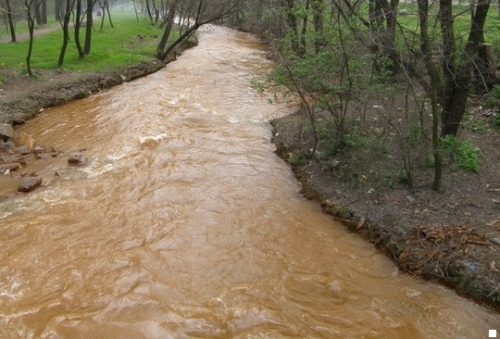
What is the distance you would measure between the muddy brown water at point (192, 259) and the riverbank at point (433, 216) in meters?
0.29

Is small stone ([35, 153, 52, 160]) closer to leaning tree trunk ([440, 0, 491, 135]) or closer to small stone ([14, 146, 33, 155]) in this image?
small stone ([14, 146, 33, 155])

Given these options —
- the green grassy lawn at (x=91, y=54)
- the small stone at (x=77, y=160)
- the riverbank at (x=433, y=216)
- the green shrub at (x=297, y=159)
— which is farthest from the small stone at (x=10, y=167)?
the green grassy lawn at (x=91, y=54)

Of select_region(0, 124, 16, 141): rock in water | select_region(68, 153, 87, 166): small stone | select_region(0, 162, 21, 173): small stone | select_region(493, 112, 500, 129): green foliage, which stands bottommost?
select_region(0, 162, 21, 173): small stone

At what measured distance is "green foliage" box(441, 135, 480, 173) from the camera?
9.08m

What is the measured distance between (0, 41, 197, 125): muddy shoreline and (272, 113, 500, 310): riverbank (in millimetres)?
9741

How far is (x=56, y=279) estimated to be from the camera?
6.93 meters

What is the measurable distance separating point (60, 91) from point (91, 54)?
6414mm

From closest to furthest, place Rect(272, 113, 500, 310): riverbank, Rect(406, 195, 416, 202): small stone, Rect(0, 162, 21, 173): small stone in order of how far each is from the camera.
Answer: Rect(272, 113, 500, 310): riverbank < Rect(406, 195, 416, 202): small stone < Rect(0, 162, 21, 173): small stone

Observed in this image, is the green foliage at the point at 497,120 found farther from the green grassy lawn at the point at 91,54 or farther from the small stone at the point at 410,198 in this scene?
the green grassy lawn at the point at 91,54

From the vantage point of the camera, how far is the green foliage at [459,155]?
908cm

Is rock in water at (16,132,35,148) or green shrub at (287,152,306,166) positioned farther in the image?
rock in water at (16,132,35,148)

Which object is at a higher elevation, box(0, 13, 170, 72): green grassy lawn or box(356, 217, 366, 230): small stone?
box(0, 13, 170, 72): green grassy lawn

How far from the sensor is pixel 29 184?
31.6ft

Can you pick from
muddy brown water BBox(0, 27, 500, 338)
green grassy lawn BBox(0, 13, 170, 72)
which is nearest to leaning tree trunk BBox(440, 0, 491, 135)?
muddy brown water BBox(0, 27, 500, 338)
